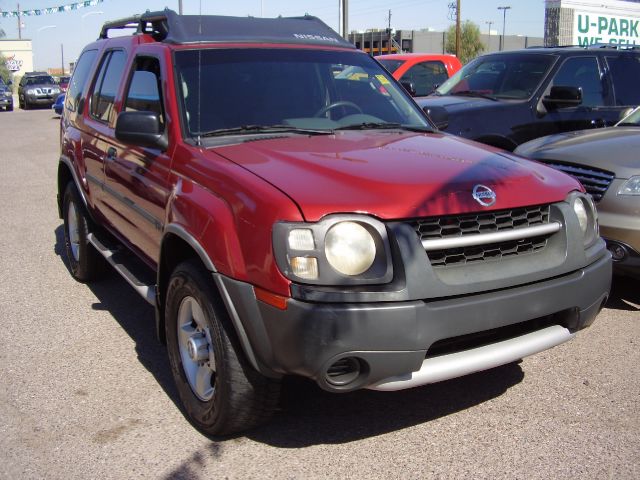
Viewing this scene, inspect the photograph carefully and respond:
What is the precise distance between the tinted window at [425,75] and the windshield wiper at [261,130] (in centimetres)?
898

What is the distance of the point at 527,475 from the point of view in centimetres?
309

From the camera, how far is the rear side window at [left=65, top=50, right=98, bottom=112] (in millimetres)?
5867

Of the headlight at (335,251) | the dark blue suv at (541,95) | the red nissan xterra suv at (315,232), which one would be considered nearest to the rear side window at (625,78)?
the dark blue suv at (541,95)

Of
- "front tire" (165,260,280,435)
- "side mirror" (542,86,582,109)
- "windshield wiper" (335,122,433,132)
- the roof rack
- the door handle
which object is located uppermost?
the roof rack

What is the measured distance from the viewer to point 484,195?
314cm

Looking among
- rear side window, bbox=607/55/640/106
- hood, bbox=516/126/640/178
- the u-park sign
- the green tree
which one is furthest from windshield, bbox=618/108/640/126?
the green tree

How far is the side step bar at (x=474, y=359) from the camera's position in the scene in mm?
2938

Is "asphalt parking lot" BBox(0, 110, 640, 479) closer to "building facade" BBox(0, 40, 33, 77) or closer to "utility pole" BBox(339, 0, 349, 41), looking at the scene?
"utility pole" BBox(339, 0, 349, 41)

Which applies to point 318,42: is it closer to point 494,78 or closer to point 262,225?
point 262,225

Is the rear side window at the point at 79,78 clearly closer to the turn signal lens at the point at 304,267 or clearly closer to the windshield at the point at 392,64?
the turn signal lens at the point at 304,267

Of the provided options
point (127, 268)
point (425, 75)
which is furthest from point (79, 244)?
point (425, 75)

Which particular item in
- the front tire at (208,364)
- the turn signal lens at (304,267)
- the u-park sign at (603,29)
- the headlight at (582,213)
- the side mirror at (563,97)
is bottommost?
the front tire at (208,364)

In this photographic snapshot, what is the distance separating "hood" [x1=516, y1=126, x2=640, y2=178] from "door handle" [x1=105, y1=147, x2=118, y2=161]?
3.21 metres

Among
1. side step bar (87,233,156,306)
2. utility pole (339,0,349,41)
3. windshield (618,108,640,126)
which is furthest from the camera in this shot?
utility pole (339,0,349,41)
